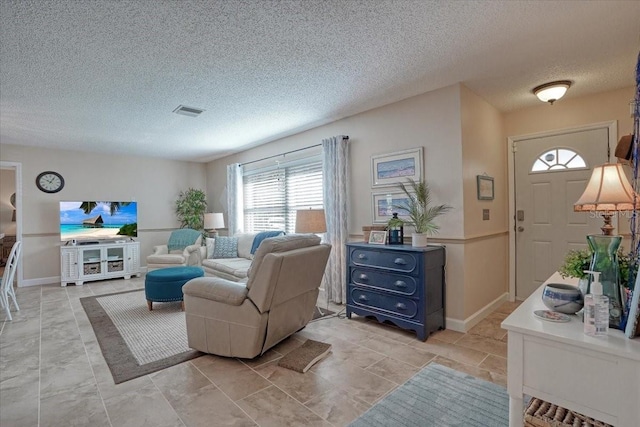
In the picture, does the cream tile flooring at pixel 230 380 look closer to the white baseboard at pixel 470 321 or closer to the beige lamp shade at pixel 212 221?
the white baseboard at pixel 470 321

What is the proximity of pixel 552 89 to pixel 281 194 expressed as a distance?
3780 mm

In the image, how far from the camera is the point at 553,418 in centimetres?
129

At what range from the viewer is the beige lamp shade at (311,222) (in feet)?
12.0

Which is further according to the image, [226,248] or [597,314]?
[226,248]

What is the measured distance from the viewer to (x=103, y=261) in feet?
18.7

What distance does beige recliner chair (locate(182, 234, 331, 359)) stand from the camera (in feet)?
7.77

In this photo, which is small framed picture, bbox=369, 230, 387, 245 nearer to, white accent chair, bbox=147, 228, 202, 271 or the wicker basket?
the wicker basket

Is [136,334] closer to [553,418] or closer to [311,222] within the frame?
[311,222]

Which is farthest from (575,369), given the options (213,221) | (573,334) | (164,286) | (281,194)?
(213,221)

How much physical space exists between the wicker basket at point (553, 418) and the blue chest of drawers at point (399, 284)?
1492mm

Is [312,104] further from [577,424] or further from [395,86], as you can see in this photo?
[577,424]

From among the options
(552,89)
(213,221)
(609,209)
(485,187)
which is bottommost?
(213,221)

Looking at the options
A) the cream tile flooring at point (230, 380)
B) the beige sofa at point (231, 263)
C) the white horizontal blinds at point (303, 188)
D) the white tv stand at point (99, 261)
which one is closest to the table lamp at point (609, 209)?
the cream tile flooring at point (230, 380)

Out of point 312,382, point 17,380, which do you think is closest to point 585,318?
point 312,382
